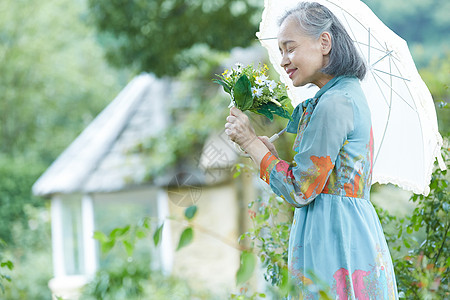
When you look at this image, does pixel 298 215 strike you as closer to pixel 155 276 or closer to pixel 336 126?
pixel 336 126

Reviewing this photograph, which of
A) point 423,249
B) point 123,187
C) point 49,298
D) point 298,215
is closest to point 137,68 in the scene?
point 123,187

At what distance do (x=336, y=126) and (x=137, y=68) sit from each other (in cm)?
635

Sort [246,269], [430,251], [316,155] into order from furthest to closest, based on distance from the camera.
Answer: [430,251] → [316,155] → [246,269]

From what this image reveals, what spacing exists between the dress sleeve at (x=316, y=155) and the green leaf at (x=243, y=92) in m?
0.19

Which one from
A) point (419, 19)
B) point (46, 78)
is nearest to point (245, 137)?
point (46, 78)

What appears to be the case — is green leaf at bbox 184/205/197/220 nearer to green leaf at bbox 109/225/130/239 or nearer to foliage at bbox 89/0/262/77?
green leaf at bbox 109/225/130/239

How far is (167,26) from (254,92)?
5794 mm

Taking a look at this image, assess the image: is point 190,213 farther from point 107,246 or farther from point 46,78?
point 46,78

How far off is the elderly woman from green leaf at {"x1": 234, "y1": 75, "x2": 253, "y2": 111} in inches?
1.4

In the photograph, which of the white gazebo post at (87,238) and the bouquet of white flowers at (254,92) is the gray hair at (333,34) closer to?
the bouquet of white flowers at (254,92)

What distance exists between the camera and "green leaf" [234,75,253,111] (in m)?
1.97

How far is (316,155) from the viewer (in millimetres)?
1850

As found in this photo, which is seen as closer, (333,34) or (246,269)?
(246,269)

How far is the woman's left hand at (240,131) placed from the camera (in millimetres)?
1939
